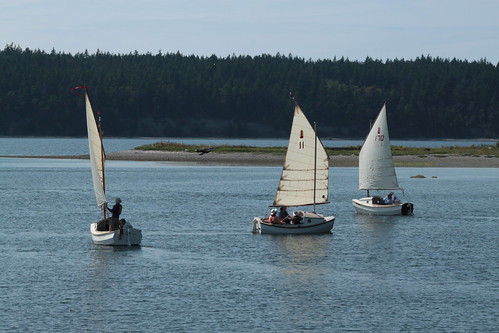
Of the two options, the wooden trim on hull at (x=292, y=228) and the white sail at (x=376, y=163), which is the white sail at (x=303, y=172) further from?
the white sail at (x=376, y=163)

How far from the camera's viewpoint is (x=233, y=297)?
45.5 metres

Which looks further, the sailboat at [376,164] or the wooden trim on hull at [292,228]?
the sailboat at [376,164]

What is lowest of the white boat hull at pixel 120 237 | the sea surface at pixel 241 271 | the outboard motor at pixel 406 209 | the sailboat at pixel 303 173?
the sea surface at pixel 241 271

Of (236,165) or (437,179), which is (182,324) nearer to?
(437,179)

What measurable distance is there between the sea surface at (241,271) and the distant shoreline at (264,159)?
68170mm

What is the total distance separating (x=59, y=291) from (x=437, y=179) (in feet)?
326

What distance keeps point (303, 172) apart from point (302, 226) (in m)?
5.23

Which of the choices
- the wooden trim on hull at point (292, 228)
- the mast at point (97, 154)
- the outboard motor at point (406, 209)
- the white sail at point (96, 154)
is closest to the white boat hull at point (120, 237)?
the mast at point (97, 154)

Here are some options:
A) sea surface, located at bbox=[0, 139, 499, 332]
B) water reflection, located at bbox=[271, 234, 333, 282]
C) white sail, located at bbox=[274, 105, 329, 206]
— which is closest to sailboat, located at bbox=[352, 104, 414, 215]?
sea surface, located at bbox=[0, 139, 499, 332]

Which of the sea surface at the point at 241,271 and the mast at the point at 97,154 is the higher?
the mast at the point at 97,154

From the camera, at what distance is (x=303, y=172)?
233 feet

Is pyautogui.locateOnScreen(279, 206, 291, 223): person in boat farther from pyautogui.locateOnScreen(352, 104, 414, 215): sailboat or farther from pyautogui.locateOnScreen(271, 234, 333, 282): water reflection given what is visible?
pyautogui.locateOnScreen(352, 104, 414, 215): sailboat

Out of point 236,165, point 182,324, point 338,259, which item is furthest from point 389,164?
point 236,165

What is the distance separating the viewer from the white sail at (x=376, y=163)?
8612 centimetres
